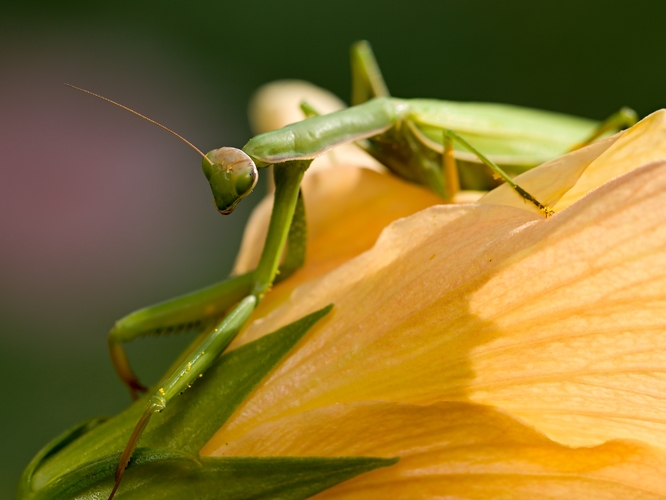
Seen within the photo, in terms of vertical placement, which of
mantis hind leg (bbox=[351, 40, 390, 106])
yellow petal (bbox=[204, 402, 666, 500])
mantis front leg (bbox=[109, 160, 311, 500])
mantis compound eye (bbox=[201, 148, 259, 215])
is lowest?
yellow petal (bbox=[204, 402, 666, 500])

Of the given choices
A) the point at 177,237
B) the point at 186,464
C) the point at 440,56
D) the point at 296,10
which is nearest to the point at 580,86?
the point at 440,56

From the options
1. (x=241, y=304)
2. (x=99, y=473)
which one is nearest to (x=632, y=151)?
(x=241, y=304)

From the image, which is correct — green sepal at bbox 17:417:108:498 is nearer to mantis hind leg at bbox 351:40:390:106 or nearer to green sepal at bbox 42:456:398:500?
green sepal at bbox 42:456:398:500

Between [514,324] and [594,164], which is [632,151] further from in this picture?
[514,324]

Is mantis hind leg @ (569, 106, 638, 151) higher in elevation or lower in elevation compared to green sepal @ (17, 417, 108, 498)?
lower

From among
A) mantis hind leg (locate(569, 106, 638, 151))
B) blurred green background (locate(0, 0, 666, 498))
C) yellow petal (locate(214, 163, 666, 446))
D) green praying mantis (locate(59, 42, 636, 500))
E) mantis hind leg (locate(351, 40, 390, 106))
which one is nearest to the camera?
yellow petal (locate(214, 163, 666, 446))

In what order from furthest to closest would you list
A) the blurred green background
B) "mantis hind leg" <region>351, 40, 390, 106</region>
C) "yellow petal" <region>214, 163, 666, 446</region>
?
1. the blurred green background
2. "mantis hind leg" <region>351, 40, 390, 106</region>
3. "yellow petal" <region>214, 163, 666, 446</region>

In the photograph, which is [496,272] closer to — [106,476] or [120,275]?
[106,476]

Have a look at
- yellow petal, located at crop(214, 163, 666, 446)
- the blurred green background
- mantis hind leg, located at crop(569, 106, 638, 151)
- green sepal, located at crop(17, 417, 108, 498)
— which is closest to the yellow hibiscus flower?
yellow petal, located at crop(214, 163, 666, 446)
